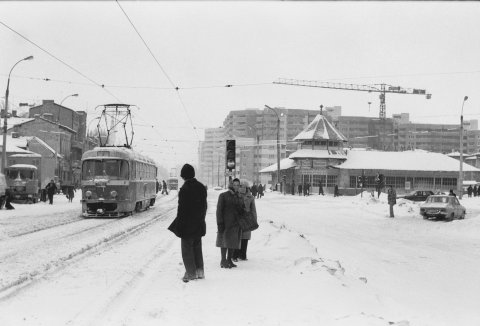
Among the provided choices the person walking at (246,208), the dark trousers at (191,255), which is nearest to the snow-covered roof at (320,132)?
the person walking at (246,208)

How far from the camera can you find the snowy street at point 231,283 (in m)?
6.94

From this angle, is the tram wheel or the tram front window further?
the tram wheel

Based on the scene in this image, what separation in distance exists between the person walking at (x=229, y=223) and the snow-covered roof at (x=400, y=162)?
5638cm

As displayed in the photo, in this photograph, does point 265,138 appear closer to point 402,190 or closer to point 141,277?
point 402,190

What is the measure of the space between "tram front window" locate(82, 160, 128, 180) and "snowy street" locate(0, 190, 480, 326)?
23.8 feet

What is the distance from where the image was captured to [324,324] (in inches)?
258

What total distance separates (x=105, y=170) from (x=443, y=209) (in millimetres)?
17548

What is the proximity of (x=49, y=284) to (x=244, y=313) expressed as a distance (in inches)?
136

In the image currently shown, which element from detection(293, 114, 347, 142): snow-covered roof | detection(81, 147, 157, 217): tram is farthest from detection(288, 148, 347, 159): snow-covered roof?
detection(81, 147, 157, 217): tram

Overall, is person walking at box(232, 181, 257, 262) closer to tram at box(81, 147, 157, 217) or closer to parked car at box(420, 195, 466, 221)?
tram at box(81, 147, 157, 217)

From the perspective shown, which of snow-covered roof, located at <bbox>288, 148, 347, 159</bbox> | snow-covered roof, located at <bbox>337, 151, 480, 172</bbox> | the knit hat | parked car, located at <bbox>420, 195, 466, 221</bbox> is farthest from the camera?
snow-covered roof, located at <bbox>288, 148, 347, 159</bbox>

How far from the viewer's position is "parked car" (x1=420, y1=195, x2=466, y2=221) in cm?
3130

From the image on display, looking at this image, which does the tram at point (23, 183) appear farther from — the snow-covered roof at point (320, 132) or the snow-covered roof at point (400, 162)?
the snow-covered roof at point (400, 162)

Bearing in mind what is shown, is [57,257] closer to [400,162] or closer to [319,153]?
[319,153]
